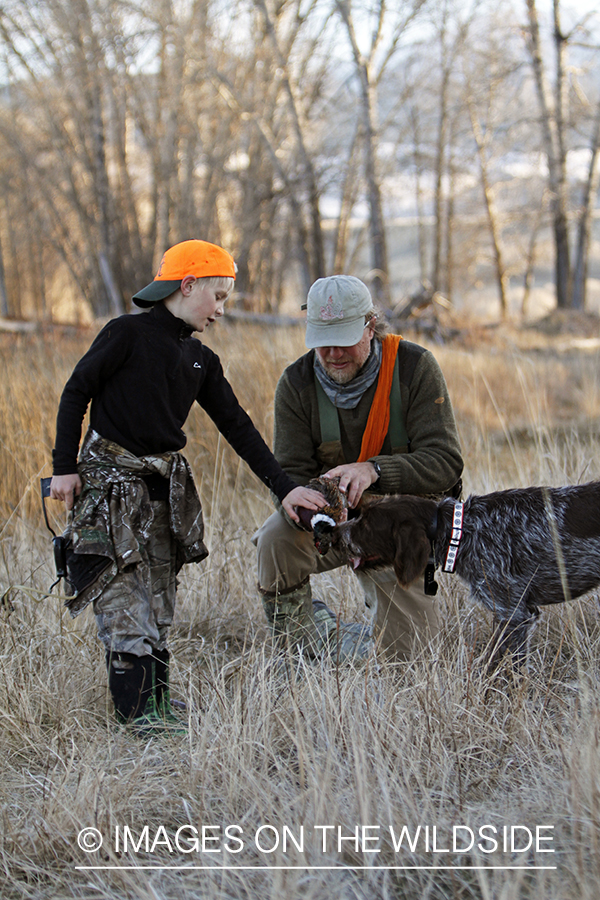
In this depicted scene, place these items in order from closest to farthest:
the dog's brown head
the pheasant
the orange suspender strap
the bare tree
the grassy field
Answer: the grassy field < the dog's brown head < the pheasant < the orange suspender strap < the bare tree

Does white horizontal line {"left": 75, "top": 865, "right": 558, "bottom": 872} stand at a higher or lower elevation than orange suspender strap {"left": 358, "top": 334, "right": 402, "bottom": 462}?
lower

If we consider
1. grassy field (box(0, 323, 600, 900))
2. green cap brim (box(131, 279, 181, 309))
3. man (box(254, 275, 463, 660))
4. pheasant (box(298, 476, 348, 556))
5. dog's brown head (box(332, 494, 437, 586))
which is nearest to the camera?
grassy field (box(0, 323, 600, 900))

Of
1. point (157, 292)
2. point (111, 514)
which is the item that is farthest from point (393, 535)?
point (157, 292)

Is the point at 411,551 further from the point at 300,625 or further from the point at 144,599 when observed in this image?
the point at 144,599

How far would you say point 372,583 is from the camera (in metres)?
3.73

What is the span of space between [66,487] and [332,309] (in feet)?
4.75

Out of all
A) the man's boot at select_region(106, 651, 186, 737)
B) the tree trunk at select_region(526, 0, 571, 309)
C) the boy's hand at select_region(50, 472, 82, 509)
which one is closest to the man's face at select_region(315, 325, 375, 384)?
the boy's hand at select_region(50, 472, 82, 509)

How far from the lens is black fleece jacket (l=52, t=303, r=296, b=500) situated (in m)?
2.98

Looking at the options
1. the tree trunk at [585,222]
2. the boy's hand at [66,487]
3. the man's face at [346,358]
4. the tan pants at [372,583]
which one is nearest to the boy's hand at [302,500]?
the tan pants at [372,583]

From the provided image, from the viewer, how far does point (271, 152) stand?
14.7 metres

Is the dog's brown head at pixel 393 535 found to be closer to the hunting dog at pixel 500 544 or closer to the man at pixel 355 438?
the hunting dog at pixel 500 544

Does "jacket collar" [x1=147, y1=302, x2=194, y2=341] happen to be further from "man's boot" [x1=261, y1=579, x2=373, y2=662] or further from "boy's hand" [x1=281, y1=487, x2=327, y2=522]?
"man's boot" [x1=261, y1=579, x2=373, y2=662]

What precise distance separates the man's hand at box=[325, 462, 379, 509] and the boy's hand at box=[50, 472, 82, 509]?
1129 mm

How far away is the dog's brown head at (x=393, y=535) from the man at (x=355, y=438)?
0.15m
